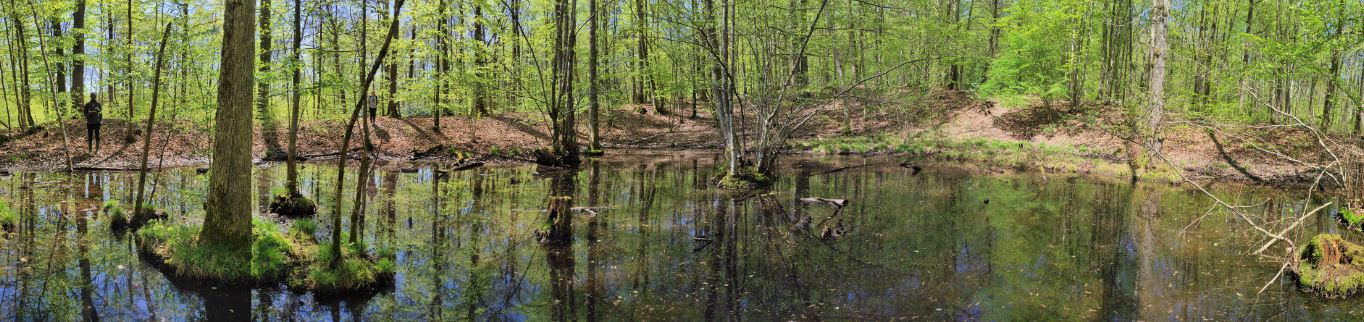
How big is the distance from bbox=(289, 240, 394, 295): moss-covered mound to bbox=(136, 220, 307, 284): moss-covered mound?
261 millimetres

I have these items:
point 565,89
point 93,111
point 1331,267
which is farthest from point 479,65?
point 1331,267

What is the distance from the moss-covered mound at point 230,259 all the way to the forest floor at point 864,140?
619cm

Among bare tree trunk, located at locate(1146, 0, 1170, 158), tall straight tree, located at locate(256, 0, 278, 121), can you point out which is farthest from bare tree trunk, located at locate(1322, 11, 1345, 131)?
tall straight tree, located at locate(256, 0, 278, 121)

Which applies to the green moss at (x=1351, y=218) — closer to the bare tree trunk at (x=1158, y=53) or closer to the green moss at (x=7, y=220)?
the bare tree trunk at (x=1158, y=53)

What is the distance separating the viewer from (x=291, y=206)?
10930mm

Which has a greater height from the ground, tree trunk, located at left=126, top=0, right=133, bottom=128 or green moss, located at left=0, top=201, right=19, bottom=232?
tree trunk, located at left=126, top=0, right=133, bottom=128

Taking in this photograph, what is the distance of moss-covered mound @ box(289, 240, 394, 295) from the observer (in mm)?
6754

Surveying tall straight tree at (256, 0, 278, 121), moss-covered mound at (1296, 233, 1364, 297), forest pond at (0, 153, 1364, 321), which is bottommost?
forest pond at (0, 153, 1364, 321)

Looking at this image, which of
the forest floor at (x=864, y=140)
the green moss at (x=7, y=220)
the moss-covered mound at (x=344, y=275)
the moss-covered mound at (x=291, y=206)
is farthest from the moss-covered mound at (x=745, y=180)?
the green moss at (x=7, y=220)

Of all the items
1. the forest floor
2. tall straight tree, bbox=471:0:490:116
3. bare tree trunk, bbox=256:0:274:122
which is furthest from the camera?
tall straight tree, bbox=471:0:490:116

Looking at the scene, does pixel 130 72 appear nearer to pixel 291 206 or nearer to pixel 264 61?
pixel 264 61

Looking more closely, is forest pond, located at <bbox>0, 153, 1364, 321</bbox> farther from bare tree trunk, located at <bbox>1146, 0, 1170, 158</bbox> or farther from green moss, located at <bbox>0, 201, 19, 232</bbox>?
bare tree trunk, located at <bbox>1146, 0, 1170, 158</bbox>

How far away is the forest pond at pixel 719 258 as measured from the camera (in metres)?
6.45

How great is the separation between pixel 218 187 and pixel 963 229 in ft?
32.3
